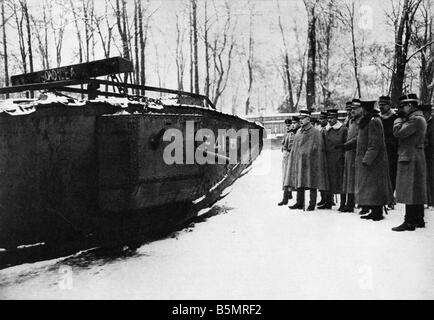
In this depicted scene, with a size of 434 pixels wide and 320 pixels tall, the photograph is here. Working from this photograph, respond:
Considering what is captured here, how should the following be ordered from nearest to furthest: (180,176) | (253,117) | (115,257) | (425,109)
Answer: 1. (115,257)
2. (180,176)
3. (425,109)
4. (253,117)

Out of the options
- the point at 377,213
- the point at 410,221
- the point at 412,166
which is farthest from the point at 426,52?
the point at 410,221

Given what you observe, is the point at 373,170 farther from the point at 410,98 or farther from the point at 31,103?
the point at 31,103

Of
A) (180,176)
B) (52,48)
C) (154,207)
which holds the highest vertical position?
(52,48)

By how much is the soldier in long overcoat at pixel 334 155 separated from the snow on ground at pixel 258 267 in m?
1.07

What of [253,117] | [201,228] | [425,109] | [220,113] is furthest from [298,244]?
[253,117]

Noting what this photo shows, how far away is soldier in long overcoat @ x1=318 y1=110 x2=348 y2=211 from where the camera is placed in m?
6.38

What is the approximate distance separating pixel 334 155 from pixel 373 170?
1.20 metres

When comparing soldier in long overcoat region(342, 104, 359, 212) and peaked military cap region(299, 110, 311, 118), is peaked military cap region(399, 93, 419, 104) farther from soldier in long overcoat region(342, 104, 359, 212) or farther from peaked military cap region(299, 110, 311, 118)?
peaked military cap region(299, 110, 311, 118)

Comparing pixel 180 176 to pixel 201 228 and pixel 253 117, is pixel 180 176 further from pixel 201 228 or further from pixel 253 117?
pixel 253 117

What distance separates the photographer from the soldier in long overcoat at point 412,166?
14.9ft

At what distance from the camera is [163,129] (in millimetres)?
4531

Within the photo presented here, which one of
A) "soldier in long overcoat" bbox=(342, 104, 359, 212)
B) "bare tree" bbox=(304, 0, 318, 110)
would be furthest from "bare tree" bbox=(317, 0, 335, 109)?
"soldier in long overcoat" bbox=(342, 104, 359, 212)
